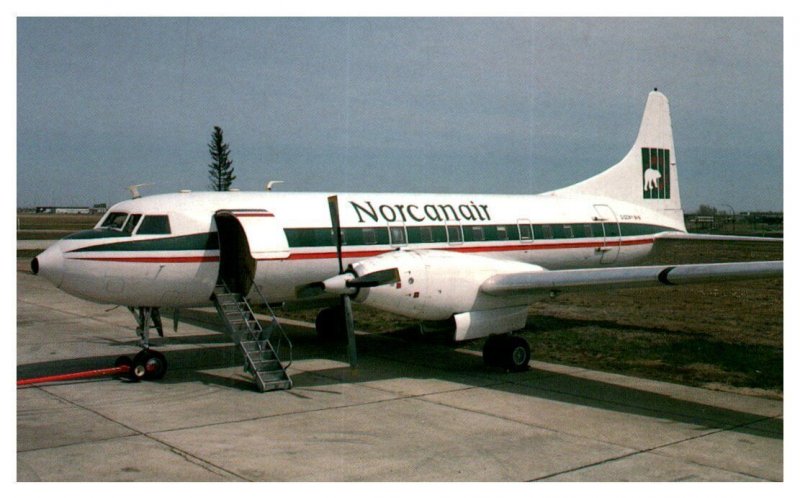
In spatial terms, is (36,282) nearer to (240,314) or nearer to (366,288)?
(240,314)

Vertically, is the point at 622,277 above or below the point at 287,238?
below

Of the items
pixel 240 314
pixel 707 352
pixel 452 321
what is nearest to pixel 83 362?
pixel 240 314

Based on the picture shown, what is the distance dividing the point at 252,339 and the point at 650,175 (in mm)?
14413

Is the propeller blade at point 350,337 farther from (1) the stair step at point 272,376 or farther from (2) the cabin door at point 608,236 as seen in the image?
(2) the cabin door at point 608,236

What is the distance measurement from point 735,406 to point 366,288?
687 centimetres

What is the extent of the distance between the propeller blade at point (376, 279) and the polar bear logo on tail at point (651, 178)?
480 inches

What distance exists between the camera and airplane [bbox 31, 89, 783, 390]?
536 inches

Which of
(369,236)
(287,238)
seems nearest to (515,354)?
(369,236)

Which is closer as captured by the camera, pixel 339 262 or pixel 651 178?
pixel 339 262

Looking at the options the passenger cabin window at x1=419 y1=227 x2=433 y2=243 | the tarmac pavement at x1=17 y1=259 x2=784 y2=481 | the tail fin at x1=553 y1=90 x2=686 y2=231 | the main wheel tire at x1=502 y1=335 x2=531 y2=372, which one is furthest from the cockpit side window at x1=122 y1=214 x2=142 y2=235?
the tail fin at x1=553 y1=90 x2=686 y2=231

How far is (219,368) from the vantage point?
52.3ft

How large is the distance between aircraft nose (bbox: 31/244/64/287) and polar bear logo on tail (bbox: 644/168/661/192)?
1704 cm

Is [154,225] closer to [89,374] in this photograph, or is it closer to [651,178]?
[89,374]

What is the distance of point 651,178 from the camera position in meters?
23.0
